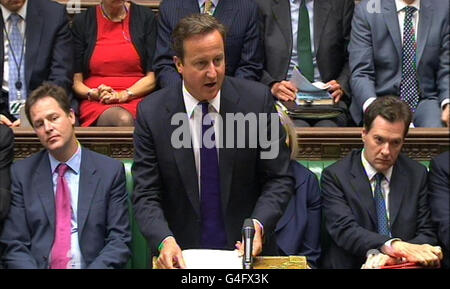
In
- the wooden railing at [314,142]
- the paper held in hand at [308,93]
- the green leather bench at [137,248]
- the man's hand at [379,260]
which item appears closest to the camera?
the man's hand at [379,260]

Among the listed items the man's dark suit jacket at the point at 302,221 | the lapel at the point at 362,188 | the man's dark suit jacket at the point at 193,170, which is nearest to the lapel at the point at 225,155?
the man's dark suit jacket at the point at 193,170

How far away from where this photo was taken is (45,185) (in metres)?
2.40

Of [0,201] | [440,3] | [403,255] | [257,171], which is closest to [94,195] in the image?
[0,201]

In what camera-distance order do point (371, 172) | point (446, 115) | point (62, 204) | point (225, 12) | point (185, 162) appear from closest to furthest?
point (185, 162) < point (62, 204) < point (371, 172) < point (446, 115) < point (225, 12)

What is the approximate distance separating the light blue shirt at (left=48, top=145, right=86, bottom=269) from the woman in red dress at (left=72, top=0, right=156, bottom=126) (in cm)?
67

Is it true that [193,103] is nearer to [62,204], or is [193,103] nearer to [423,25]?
[62,204]

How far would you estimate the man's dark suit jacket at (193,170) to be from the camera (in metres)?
2.26

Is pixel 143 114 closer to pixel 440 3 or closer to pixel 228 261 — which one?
pixel 228 261

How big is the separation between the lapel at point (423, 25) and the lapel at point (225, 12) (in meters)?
0.62

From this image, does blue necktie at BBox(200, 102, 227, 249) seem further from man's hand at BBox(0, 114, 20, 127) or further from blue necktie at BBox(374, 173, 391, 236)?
man's hand at BBox(0, 114, 20, 127)

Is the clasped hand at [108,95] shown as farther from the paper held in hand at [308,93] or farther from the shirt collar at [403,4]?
the shirt collar at [403,4]

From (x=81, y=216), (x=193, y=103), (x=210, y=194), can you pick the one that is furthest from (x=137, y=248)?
(x=193, y=103)

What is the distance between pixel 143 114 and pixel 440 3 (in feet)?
4.14

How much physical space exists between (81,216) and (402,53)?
1267mm
